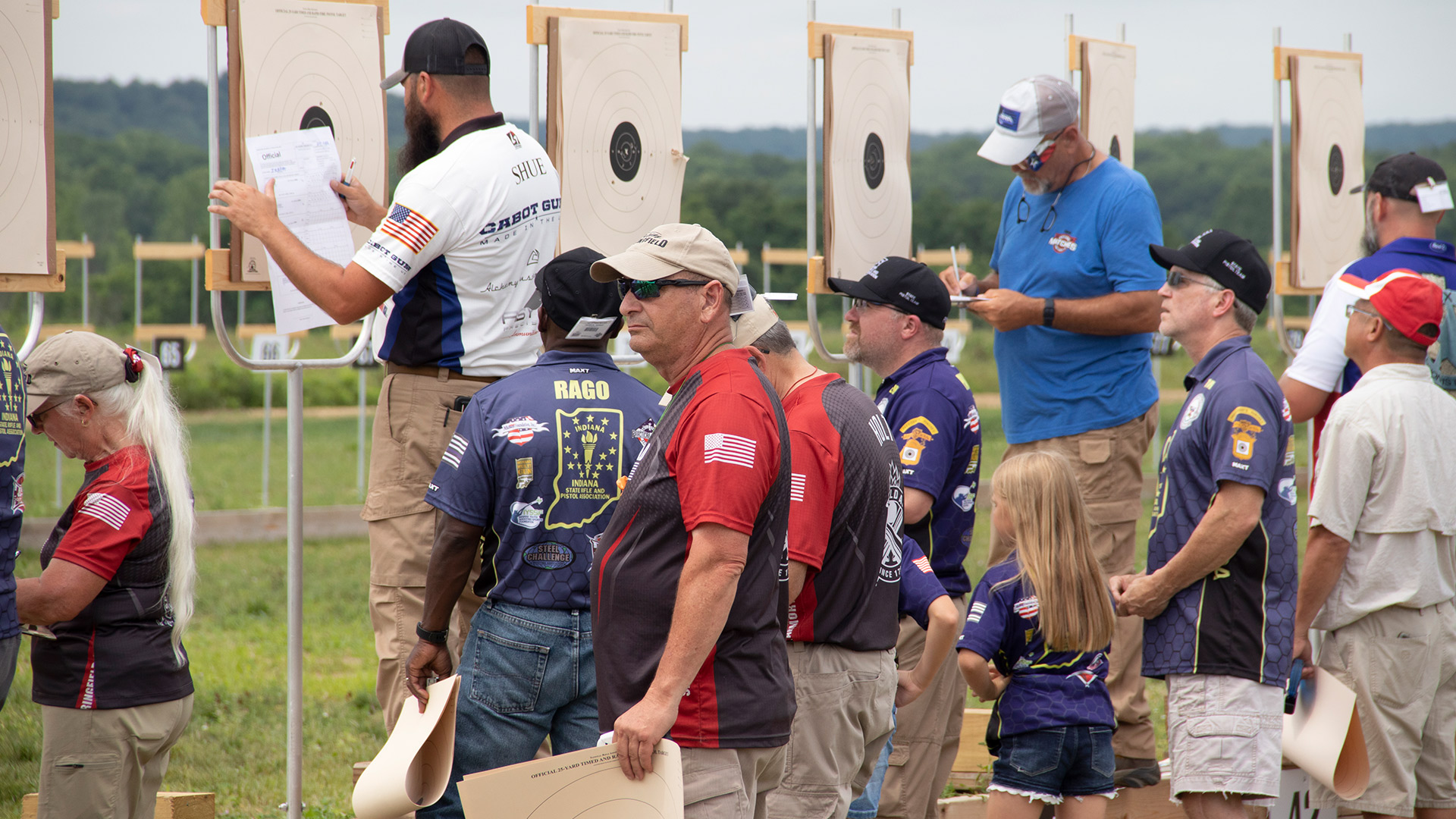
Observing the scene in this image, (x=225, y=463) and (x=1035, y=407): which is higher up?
(x=1035, y=407)

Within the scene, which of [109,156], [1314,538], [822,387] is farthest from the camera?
[109,156]

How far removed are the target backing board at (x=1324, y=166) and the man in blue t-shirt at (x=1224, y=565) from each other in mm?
2876

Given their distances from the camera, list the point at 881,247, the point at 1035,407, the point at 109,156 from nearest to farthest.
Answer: the point at 1035,407 → the point at 881,247 → the point at 109,156

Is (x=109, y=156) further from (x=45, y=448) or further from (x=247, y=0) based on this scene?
(x=247, y=0)

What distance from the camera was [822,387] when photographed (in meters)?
3.03

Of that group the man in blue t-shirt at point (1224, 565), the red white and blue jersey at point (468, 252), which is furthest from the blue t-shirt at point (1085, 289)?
the red white and blue jersey at point (468, 252)

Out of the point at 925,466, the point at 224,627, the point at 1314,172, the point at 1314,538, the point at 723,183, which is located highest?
the point at 723,183

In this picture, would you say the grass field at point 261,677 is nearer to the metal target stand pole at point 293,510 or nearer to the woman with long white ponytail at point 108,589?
the metal target stand pole at point 293,510

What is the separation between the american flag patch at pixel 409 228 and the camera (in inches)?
129

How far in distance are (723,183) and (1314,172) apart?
36660mm

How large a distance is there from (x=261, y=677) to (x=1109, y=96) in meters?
5.15

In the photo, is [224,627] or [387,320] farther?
[224,627]

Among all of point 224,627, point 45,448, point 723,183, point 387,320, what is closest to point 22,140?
point 387,320

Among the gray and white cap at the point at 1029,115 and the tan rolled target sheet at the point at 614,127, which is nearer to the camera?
the gray and white cap at the point at 1029,115
